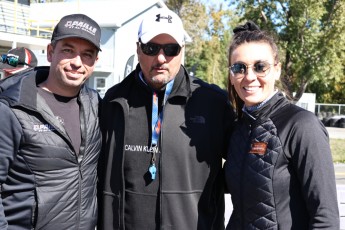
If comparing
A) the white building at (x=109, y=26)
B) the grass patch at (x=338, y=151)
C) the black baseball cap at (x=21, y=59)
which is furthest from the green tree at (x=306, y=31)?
the black baseball cap at (x=21, y=59)

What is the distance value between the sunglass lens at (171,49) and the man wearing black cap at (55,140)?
507 millimetres

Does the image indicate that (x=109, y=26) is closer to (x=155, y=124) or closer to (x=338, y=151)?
(x=338, y=151)

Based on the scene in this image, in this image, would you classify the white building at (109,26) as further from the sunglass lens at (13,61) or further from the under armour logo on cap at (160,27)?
the under armour logo on cap at (160,27)

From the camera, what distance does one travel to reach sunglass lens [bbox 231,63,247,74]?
290cm

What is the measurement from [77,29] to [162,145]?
1.02m

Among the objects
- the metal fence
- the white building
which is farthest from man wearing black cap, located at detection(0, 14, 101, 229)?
the metal fence

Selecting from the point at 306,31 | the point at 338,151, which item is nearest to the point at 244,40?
the point at 338,151

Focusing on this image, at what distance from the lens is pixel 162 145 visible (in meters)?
3.18

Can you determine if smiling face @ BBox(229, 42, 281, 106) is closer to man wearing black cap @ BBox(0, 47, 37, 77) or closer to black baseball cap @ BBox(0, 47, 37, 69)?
man wearing black cap @ BBox(0, 47, 37, 77)

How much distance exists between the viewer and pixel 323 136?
8.22 feet

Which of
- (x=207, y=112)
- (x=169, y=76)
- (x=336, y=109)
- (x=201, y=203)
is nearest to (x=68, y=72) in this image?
(x=169, y=76)

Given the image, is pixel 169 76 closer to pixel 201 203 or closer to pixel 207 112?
pixel 207 112

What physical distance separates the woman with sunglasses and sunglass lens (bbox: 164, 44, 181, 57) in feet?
1.52

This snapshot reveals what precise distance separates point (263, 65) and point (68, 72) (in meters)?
1.36
